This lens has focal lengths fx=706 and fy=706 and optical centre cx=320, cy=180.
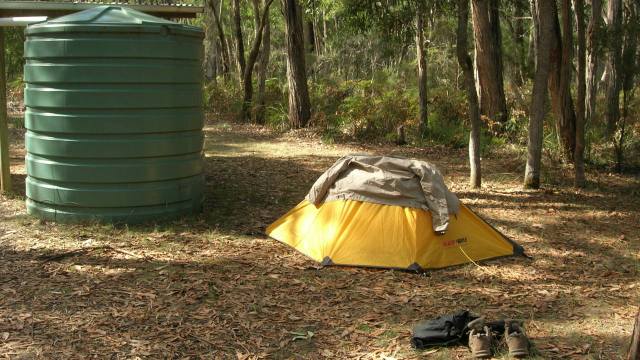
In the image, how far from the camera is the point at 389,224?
6617 millimetres

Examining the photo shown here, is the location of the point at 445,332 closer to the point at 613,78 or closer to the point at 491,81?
the point at 491,81

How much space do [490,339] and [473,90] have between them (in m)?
5.72

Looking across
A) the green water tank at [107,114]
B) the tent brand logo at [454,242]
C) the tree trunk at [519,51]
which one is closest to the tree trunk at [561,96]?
the tent brand logo at [454,242]

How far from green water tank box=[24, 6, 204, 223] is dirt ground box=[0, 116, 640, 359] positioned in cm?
35

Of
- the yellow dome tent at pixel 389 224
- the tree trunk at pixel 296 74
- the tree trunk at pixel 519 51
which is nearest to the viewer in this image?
the yellow dome tent at pixel 389 224

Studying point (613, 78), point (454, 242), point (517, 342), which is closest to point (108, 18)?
point (454, 242)

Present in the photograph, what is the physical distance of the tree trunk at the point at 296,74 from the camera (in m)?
16.5

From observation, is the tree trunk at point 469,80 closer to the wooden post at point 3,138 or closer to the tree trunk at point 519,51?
the wooden post at point 3,138

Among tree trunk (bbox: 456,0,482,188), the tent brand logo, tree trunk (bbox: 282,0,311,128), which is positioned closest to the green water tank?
the tent brand logo

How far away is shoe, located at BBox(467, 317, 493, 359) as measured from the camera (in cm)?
450

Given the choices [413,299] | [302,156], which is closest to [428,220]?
[413,299]

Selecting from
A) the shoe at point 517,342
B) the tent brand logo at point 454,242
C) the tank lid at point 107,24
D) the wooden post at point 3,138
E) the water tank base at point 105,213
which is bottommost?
the shoe at point 517,342

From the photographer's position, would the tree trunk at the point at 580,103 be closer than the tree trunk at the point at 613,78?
Yes

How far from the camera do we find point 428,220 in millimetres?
6633
